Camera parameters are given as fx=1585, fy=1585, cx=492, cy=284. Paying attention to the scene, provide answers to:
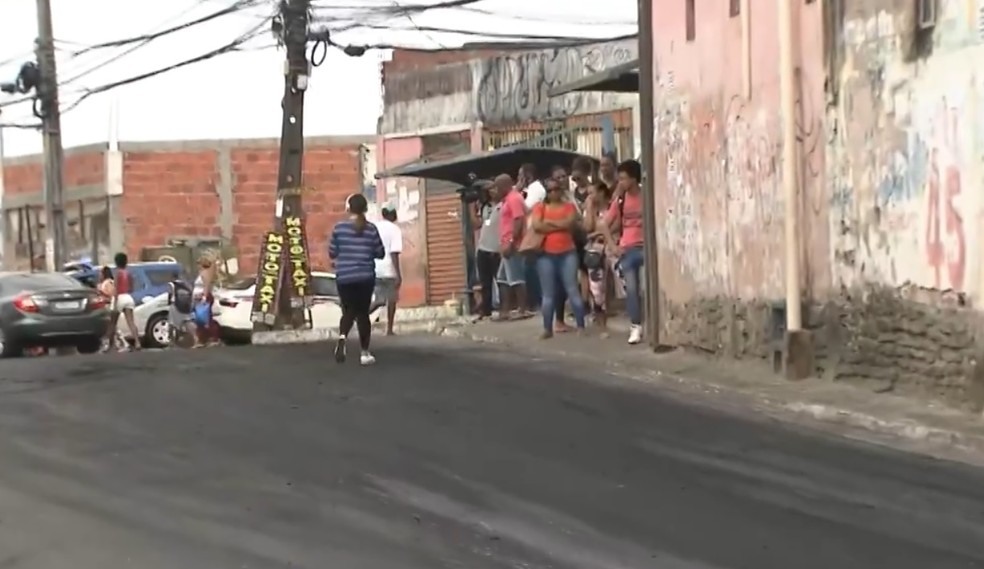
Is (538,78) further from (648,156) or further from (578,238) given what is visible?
(648,156)

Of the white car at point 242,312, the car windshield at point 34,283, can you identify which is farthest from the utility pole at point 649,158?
the car windshield at point 34,283

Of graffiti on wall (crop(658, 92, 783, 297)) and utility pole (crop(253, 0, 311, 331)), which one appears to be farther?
utility pole (crop(253, 0, 311, 331))

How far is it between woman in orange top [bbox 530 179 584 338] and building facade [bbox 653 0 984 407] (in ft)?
3.37

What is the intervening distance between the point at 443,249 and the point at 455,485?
82.6ft

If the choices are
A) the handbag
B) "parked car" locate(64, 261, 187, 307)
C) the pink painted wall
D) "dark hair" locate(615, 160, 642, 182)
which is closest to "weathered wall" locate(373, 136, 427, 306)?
"parked car" locate(64, 261, 187, 307)

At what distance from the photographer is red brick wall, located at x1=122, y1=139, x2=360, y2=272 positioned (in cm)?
4712

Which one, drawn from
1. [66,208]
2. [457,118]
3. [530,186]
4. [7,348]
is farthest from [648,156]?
[66,208]

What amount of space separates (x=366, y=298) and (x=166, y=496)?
6697 millimetres

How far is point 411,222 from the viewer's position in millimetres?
34844

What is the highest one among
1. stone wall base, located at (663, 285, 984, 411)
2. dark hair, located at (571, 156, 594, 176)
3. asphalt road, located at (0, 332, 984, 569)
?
dark hair, located at (571, 156, 594, 176)

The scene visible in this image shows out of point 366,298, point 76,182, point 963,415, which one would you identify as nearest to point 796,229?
point 963,415

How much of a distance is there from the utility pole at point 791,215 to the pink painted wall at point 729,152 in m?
0.18

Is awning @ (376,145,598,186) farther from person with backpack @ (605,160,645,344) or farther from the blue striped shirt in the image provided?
the blue striped shirt

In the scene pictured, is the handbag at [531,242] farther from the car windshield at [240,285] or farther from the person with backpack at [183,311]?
the car windshield at [240,285]
